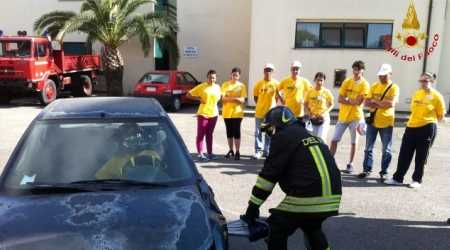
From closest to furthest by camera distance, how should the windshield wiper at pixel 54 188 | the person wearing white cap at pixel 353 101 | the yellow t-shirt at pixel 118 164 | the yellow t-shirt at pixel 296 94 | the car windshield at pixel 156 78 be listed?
the windshield wiper at pixel 54 188 < the yellow t-shirt at pixel 118 164 < the person wearing white cap at pixel 353 101 < the yellow t-shirt at pixel 296 94 < the car windshield at pixel 156 78

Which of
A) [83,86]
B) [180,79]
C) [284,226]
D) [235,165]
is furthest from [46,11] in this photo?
[284,226]

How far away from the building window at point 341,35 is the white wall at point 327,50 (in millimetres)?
211

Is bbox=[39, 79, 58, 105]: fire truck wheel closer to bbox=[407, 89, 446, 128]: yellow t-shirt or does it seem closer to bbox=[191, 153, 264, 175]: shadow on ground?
bbox=[191, 153, 264, 175]: shadow on ground

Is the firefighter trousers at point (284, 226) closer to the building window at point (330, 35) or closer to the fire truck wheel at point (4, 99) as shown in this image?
the building window at point (330, 35)

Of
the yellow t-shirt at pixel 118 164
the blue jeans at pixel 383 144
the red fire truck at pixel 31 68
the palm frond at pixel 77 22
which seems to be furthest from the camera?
the palm frond at pixel 77 22

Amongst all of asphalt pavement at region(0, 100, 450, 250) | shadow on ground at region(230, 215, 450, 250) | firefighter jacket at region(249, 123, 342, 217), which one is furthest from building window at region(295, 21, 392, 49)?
firefighter jacket at region(249, 123, 342, 217)

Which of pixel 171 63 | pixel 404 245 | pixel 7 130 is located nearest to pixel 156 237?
pixel 404 245

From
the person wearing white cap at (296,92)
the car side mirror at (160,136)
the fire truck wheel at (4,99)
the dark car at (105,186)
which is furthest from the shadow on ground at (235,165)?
the fire truck wheel at (4,99)

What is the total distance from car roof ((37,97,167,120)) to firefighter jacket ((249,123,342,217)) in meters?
1.18

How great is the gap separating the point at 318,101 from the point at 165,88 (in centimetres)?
865

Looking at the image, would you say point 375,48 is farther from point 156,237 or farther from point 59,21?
point 156,237

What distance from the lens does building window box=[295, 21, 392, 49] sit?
613 inches

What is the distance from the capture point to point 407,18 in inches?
599

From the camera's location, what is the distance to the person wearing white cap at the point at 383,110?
6.97 metres
